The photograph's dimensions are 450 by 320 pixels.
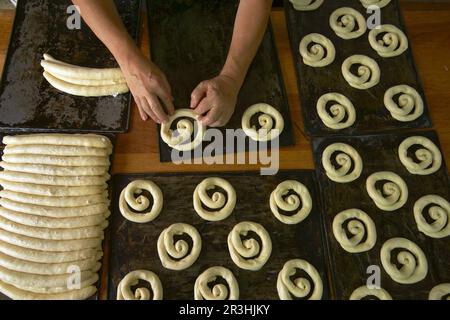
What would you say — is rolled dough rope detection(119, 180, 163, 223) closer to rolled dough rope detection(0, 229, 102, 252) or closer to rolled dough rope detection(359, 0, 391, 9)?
rolled dough rope detection(0, 229, 102, 252)

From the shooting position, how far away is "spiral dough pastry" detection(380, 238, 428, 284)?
1.60 m

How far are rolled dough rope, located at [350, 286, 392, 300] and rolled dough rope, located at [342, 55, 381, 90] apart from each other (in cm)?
98

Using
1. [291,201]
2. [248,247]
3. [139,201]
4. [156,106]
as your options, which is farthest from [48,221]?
[291,201]

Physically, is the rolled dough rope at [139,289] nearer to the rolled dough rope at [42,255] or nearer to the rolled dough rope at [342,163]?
the rolled dough rope at [42,255]

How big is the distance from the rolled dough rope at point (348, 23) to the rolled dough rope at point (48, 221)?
5.16 ft

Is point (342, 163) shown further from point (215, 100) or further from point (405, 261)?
point (215, 100)

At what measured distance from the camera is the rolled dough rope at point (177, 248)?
62.4 inches

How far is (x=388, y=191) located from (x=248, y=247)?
0.69 meters

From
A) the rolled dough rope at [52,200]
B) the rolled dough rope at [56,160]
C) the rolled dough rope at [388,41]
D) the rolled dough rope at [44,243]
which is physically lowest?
the rolled dough rope at [44,243]

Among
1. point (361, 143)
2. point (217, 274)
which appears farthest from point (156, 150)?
point (361, 143)

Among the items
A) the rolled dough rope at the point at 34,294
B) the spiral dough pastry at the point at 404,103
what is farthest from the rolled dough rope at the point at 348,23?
the rolled dough rope at the point at 34,294

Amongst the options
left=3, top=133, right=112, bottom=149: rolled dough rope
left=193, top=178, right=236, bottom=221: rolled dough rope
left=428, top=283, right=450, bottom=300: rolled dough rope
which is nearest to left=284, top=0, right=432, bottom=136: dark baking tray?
left=193, top=178, right=236, bottom=221: rolled dough rope

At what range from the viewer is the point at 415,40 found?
2062 mm
